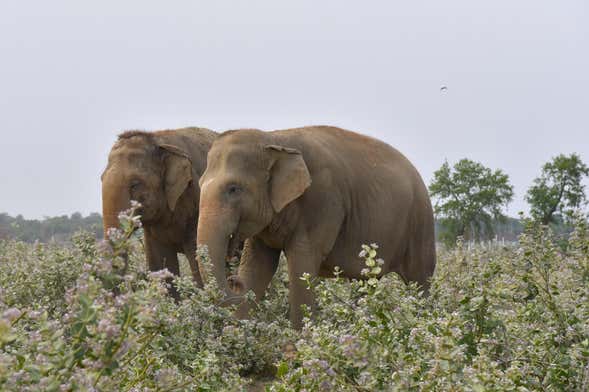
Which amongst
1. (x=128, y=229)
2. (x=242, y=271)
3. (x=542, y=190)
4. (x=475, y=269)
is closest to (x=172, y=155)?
(x=242, y=271)

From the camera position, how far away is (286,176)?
25.3 ft

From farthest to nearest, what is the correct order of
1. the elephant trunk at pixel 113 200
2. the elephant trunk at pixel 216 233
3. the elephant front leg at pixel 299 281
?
the elephant trunk at pixel 113 200
the elephant front leg at pixel 299 281
the elephant trunk at pixel 216 233

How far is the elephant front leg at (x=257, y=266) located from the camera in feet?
26.7

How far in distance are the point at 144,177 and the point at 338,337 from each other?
5729 millimetres

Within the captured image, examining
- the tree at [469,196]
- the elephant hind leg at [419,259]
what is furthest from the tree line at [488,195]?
the elephant hind leg at [419,259]

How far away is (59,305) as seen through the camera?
334 inches

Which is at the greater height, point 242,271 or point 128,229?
point 128,229

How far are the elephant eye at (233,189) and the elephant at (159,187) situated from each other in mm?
1752

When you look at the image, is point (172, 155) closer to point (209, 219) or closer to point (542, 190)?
point (209, 219)

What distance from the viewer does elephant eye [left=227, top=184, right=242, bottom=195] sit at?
7.52 metres

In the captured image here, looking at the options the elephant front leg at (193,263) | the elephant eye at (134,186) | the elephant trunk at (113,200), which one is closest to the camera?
the elephant front leg at (193,263)

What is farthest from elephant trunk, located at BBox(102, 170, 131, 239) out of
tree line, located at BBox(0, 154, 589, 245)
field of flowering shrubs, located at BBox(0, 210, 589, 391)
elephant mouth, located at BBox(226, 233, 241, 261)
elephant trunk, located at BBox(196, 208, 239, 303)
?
tree line, located at BBox(0, 154, 589, 245)

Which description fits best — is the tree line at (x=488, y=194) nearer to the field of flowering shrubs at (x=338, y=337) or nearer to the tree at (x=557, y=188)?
the tree at (x=557, y=188)

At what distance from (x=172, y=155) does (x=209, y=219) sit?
2.29m
